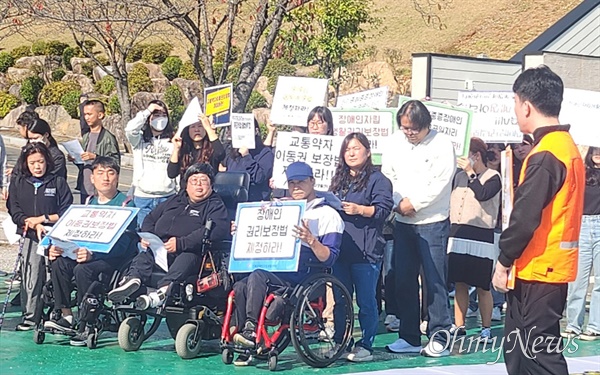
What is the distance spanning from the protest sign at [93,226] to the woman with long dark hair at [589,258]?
12.0 ft

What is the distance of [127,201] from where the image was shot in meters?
8.03

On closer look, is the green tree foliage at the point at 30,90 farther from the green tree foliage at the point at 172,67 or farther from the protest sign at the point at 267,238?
the protest sign at the point at 267,238

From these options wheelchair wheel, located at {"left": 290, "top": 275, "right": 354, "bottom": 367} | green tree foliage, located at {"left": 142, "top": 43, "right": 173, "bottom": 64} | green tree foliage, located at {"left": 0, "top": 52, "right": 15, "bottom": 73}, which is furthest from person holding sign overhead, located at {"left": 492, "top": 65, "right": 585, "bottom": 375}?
green tree foliage, located at {"left": 0, "top": 52, "right": 15, "bottom": 73}

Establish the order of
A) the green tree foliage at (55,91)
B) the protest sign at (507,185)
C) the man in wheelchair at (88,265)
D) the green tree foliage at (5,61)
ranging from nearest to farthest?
the protest sign at (507,185), the man in wheelchair at (88,265), the green tree foliage at (55,91), the green tree foliage at (5,61)

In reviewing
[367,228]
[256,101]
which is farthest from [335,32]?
[367,228]

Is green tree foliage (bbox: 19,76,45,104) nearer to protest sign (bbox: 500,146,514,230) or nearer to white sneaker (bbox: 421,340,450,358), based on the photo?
white sneaker (bbox: 421,340,450,358)

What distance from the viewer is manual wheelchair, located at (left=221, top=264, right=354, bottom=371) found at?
22.1 ft

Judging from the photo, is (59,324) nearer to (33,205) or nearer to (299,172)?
(33,205)

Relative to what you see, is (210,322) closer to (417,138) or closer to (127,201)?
(127,201)

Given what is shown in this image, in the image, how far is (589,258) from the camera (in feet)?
26.7

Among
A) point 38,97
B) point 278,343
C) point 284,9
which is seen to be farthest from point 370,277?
point 38,97

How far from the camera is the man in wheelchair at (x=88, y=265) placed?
7500 millimetres

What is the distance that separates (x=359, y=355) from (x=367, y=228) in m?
0.94

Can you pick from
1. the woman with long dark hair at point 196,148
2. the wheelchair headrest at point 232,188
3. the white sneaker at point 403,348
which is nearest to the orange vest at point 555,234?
the white sneaker at point 403,348
